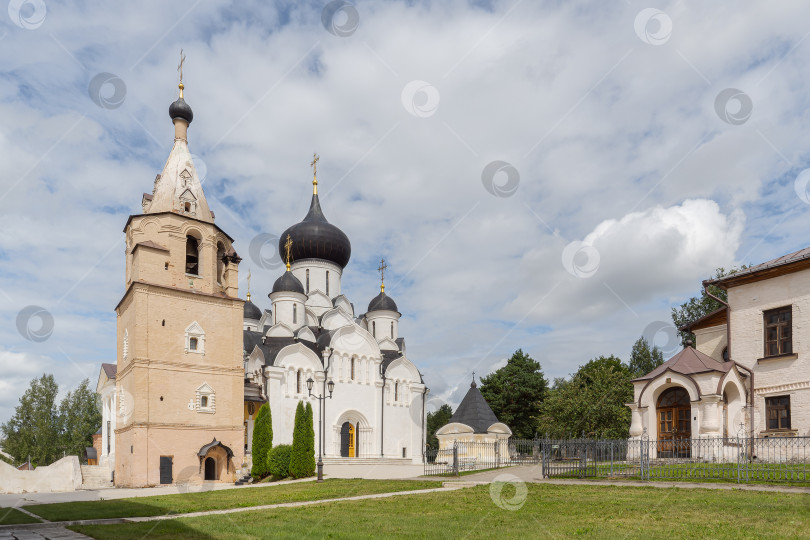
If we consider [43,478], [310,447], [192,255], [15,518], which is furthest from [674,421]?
[43,478]

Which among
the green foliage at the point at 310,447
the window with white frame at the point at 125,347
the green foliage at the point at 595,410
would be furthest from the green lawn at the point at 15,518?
the green foliage at the point at 595,410

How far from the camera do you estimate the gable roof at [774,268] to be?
18.1 meters

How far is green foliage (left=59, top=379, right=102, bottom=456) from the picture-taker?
156 feet

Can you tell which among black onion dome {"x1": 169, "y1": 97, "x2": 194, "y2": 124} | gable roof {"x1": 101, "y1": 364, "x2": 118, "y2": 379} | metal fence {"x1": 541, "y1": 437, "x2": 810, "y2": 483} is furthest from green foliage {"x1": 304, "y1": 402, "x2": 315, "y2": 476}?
black onion dome {"x1": 169, "y1": 97, "x2": 194, "y2": 124}

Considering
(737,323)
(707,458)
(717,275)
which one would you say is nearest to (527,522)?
(707,458)

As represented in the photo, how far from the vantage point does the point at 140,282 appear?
25.0 meters

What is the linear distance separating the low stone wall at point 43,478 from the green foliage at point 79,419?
2653cm

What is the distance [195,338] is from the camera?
26.4 m

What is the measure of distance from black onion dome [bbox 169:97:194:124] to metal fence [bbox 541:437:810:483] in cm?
2180

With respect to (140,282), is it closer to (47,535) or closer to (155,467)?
(155,467)

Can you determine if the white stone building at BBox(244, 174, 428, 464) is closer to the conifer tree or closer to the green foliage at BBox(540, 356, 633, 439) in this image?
the conifer tree

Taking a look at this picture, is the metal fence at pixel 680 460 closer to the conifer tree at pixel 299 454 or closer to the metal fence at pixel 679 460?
the metal fence at pixel 679 460

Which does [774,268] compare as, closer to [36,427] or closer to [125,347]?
[125,347]

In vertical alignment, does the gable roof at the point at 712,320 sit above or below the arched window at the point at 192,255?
below
